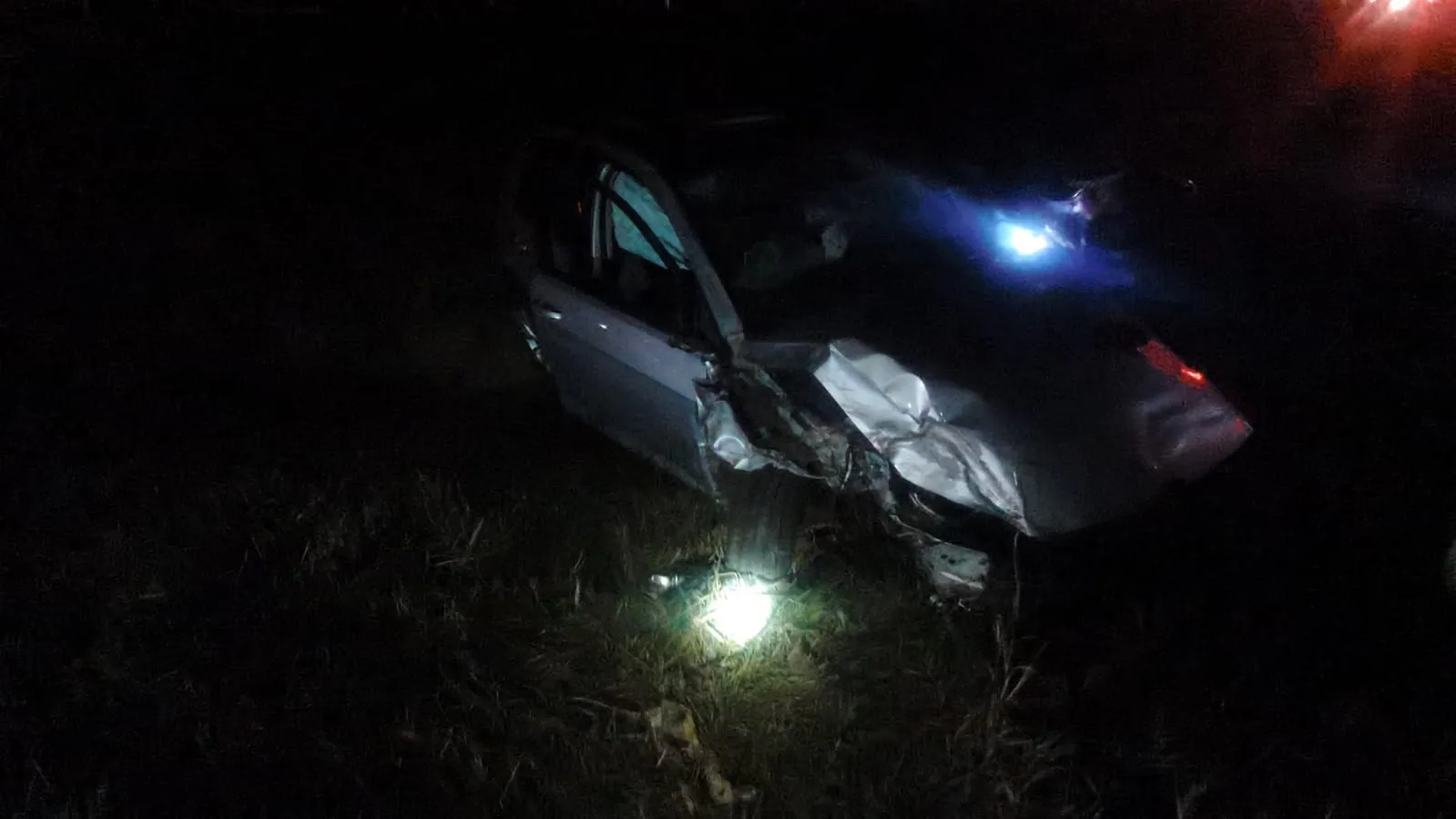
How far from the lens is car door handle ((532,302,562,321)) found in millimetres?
4230

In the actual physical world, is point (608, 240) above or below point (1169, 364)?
below

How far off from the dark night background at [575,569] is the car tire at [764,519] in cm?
25

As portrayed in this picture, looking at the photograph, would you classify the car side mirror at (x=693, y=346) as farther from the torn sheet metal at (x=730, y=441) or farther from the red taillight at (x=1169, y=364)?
the red taillight at (x=1169, y=364)

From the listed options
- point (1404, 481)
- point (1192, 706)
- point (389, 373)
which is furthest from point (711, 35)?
point (1192, 706)

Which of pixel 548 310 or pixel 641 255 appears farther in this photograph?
pixel 548 310

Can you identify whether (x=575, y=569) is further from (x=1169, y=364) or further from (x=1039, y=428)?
(x=1169, y=364)

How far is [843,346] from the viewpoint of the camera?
3109mm

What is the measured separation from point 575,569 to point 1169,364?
2.26m

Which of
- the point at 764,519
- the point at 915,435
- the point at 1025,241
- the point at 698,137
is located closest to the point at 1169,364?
the point at 1025,241

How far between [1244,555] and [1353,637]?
0.42 metres

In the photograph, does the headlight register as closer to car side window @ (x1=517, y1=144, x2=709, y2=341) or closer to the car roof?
car side window @ (x1=517, y1=144, x2=709, y2=341)

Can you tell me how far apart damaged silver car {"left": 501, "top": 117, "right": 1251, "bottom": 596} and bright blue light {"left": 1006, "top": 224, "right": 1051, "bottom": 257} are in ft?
0.05

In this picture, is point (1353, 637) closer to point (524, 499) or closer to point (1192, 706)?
point (1192, 706)

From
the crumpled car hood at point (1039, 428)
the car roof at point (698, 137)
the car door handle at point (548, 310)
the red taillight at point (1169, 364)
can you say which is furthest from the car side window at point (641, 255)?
the red taillight at point (1169, 364)
